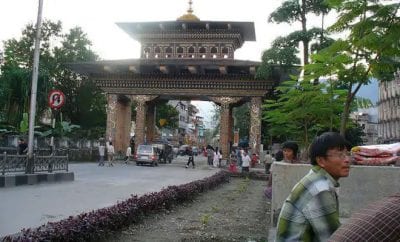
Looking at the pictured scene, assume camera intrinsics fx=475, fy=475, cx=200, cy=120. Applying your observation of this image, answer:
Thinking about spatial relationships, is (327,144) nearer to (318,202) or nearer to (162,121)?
(318,202)

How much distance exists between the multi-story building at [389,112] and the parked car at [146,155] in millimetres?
38215

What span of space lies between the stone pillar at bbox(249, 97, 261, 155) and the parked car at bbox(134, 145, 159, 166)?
6.77 metres

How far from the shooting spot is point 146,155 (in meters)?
32.0

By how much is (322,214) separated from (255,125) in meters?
30.8

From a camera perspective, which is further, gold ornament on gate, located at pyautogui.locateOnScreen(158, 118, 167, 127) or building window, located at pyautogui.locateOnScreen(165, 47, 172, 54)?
gold ornament on gate, located at pyautogui.locateOnScreen(158, 118, 167, 127)

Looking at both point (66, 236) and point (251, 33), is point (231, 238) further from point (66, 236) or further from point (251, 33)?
point (251, 33)

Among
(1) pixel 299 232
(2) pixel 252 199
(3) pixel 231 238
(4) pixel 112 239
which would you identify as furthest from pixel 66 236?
(2) pixel 252 199

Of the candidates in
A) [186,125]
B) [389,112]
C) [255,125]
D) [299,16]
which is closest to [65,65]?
[255,125]

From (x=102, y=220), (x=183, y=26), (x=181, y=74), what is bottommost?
(x=102, y=220)

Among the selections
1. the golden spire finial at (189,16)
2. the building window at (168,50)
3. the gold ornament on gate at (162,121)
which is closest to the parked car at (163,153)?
the building window at (168,50)

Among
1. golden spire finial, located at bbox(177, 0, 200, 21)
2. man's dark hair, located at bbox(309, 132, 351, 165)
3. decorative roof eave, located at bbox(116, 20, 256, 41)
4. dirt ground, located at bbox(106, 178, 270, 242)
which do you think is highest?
golden spire finial, located at bbox(177, 0, 200, 21)

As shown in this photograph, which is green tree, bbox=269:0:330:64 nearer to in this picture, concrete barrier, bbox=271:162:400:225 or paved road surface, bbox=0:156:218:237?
paved road surface, bbox=0:156:218:237

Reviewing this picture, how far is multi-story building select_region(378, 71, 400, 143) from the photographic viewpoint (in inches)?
2451

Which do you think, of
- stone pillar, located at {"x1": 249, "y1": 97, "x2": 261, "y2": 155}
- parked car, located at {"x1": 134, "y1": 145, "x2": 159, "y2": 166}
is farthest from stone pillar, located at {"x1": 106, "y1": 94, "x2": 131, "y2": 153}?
stone pillar, located at {"x1": 249, "y1": 97, "x2": 261, "y2": 155}
